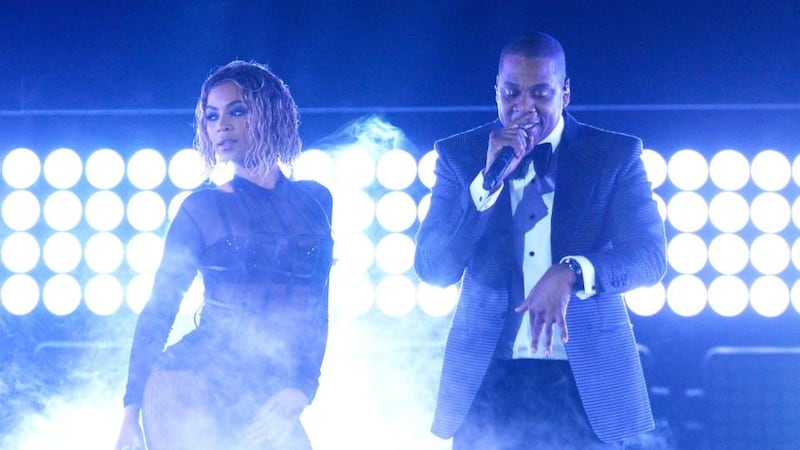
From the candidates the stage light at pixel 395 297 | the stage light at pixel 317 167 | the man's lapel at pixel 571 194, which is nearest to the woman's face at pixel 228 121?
the man's lapel at pixel 571 194

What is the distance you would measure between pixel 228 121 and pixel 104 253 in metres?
1.30

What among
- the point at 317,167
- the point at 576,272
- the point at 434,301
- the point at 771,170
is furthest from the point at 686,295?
the point at 576,272

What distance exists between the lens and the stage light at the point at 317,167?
3250mm

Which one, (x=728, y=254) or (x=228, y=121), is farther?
(x=728, y=254)

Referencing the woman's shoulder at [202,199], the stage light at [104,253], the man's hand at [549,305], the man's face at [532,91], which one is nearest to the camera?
the man's hand at [549,305]

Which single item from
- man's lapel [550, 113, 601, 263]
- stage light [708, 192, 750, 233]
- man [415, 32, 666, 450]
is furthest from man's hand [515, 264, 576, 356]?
stage light [708, 192, 750, 233]

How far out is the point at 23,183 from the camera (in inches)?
131

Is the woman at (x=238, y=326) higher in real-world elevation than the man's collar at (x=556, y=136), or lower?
lower

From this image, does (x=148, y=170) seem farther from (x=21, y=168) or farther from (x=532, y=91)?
(x=532, y=91)

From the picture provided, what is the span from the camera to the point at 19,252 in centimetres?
331

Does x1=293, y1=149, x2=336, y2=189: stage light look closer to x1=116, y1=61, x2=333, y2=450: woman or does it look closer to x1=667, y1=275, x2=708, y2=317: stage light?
x1=116, y1=61, x2=333, y2=450: woman

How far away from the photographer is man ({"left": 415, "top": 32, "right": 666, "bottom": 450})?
1822mm

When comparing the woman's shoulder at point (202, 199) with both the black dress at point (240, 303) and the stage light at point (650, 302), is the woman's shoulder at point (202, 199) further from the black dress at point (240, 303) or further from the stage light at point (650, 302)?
the stage light at point (650, 302)

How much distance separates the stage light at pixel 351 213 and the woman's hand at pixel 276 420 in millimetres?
1246
